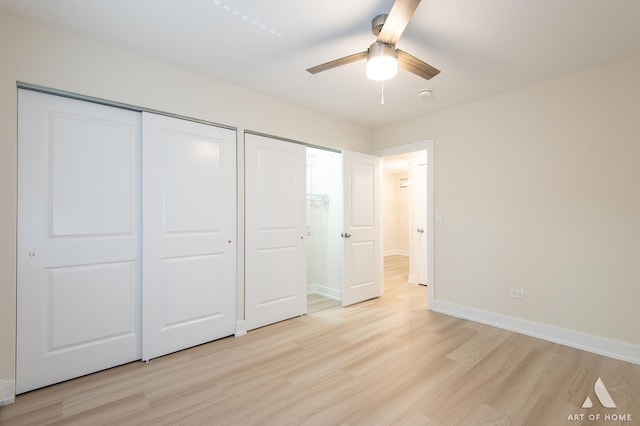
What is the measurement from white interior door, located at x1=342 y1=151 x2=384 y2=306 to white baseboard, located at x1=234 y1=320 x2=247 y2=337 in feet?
4.68

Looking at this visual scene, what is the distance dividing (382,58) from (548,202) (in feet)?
7.86

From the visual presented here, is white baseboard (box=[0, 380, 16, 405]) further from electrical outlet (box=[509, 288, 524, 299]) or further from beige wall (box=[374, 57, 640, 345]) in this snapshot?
electrical outlet (box=[509, 288, 524, 299])

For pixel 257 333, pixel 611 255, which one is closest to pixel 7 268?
pixel 257 333

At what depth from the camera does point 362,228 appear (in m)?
4.29

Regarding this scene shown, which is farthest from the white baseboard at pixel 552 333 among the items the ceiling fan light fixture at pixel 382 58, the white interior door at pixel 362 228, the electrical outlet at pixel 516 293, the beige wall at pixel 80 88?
the ceiling fan light fixture at pixel 382 58

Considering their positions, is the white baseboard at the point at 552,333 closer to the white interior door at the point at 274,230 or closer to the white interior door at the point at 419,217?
the white interior door at the point at 419,217

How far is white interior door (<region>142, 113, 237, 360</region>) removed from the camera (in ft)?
8.43

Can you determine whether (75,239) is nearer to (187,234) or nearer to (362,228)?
(187,234)

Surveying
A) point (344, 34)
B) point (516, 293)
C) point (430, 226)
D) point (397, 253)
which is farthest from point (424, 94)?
point (397, 253)

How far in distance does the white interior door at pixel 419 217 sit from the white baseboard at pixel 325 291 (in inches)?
67.9

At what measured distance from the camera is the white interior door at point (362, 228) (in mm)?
4098

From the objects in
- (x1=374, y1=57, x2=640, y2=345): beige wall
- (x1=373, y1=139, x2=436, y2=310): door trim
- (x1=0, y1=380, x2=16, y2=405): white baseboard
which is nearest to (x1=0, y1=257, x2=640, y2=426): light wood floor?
(x1=0, y1=380, x2=16, y2=405): white baseboard

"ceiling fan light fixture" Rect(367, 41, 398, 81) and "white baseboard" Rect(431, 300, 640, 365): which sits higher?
"ceiling fan light fixture" Rect(367, 41, 398, 81)

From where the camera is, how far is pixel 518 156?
320 centimetres
